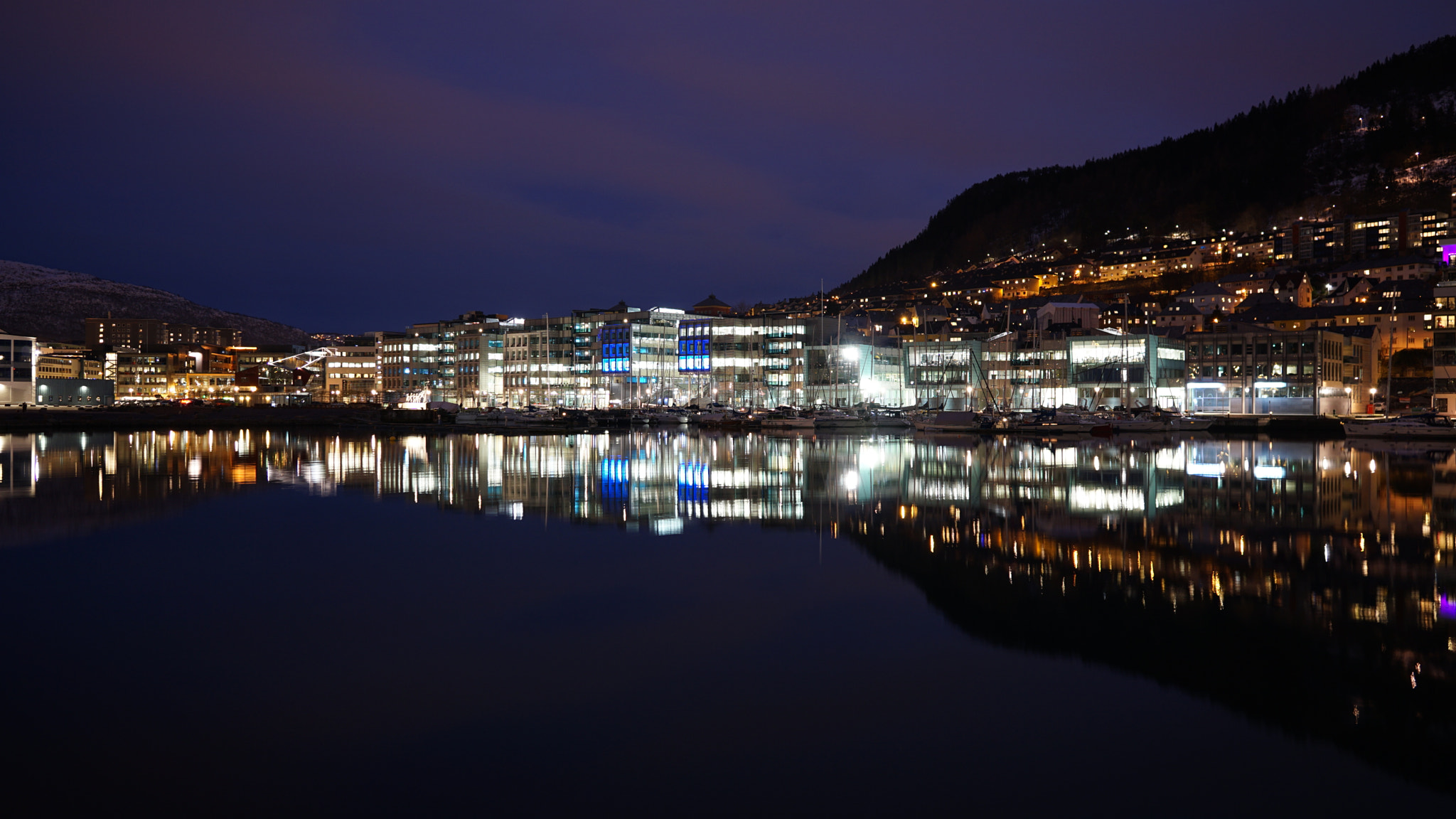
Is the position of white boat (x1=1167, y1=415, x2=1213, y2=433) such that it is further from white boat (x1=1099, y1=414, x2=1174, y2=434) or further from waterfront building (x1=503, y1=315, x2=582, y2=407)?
waterfront building (x1=503, y1=315, x2=582, y2=407)

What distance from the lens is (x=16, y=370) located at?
303ft

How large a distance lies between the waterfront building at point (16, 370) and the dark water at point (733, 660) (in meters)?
85.7

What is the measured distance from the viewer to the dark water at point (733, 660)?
6.56m

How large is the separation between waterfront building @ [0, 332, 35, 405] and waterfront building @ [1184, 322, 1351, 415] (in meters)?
103

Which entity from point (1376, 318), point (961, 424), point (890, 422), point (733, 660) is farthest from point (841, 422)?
point (733, 660)

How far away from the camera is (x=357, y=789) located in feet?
21.1

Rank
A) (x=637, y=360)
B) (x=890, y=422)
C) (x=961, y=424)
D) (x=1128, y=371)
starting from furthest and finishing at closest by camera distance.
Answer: (x=637, y=360) < (x=1128, y=371) < (x=890, y=422) < (x=961, y=424)

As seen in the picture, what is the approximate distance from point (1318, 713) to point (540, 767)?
595cm

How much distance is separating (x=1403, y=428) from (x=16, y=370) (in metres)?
110

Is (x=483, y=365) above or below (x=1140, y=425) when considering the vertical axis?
above

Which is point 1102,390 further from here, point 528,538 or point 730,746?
point 730,746

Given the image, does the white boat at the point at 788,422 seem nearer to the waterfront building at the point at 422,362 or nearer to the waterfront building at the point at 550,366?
the waterfront building at the point at 550,366

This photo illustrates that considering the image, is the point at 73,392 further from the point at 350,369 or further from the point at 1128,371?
the point at 1128,371

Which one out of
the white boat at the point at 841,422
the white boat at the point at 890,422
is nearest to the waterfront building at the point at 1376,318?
the white boat at the point at 890,422
